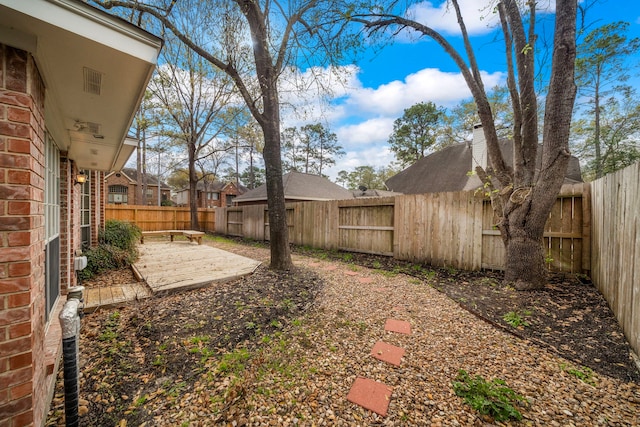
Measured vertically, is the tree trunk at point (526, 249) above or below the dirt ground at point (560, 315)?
above

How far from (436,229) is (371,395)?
4333 mm

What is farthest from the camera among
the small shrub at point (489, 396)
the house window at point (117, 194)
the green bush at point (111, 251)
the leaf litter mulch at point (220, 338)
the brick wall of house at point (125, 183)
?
the house window at point (117, 194)

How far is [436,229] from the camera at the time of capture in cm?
539

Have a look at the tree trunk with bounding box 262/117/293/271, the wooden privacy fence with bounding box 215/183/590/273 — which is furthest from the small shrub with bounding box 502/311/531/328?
the tree trunk with bounding box 262/117/293/271

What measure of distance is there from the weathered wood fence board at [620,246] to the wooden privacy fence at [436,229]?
1.49 feet

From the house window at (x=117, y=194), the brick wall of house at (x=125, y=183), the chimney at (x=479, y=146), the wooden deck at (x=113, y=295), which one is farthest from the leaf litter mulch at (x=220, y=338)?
the house window at (x=117, y=194)

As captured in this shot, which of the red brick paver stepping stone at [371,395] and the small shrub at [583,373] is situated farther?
the small shrub at [583,373]

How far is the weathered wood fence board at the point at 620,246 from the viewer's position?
85.9 inches

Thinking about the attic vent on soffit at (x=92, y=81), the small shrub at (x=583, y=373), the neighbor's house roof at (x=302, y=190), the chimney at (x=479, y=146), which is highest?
the chimney at (x=479, y=146)

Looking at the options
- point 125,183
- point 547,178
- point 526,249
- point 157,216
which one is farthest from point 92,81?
point 125,183

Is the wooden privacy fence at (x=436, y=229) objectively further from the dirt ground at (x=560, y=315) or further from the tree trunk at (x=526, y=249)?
the tree trunk at (x=526, y=249)

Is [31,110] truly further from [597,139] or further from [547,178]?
[597,139]

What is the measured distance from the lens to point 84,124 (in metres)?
2.69

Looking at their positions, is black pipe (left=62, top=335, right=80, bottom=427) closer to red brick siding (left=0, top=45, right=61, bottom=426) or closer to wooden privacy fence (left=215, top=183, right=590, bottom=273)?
red brick siding (left=0, top=45, right=61, bottom=426)
